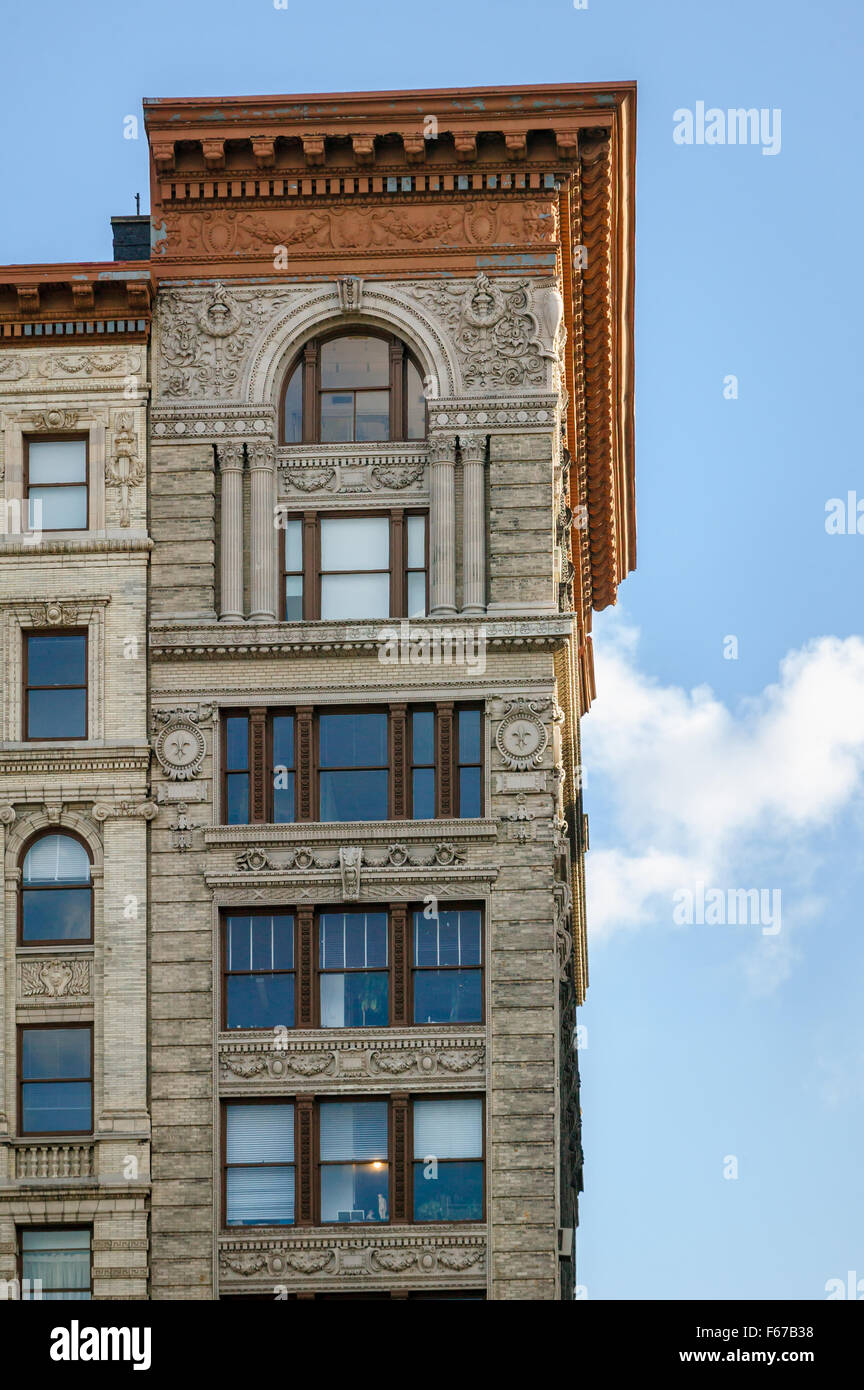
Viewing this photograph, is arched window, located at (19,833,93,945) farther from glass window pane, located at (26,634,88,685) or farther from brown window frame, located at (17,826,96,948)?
glass window pane, located at (26,634,88,685)

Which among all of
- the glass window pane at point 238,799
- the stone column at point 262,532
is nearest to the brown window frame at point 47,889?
the glass window pane at point 238,799

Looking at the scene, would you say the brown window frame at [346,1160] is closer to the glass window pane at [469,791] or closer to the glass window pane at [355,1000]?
the glass window pane at [355,1000]

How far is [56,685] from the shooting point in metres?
57.4

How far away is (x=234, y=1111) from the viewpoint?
182ft

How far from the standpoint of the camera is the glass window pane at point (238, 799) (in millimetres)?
56719

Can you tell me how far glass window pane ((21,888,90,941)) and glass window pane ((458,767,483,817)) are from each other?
7.12 meters

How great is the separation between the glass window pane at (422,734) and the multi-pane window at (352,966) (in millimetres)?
2926

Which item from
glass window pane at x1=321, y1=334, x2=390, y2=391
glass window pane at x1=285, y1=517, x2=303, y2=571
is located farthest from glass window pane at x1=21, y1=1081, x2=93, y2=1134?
glass window pane at x1=321, y1=334, x2=390, y2=391

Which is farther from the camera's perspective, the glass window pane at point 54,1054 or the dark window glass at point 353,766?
the dark window glass at point 353,766

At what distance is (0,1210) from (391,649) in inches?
489

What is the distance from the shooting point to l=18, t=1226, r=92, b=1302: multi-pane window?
54406 mm

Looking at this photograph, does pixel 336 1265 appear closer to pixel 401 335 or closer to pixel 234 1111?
pixel 234 1111
